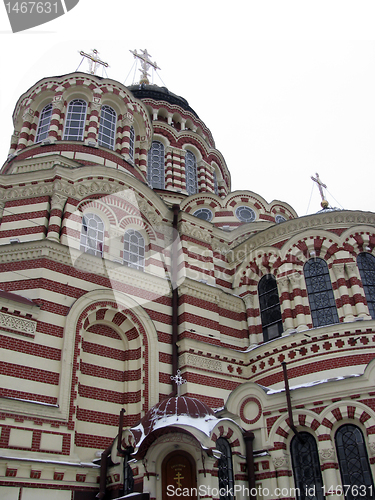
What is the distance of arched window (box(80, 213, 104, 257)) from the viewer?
51.2ft

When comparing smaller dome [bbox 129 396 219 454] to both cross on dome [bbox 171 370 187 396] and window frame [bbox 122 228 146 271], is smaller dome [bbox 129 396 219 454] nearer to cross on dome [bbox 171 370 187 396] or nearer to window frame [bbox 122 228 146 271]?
cross on dome [bbox 171 370 187 396]

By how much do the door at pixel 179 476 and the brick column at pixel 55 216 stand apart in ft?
23.4

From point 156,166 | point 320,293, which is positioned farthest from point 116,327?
point 156,166

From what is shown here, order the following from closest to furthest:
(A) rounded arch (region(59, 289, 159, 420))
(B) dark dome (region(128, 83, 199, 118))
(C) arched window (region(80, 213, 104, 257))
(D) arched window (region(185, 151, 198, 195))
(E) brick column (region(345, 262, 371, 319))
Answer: (A) rounded arch (region(59, 289, 159, 420)) → (E) brick column (region(345, 262, 371, 319)) → (C) arched window (region(80, 213, 104, 257)) → (D) arched window (region(185, 151, 198, 195)) → (B) dark dome (region(128, 83, 199, 118))

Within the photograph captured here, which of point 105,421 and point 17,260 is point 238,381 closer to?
point 105,421

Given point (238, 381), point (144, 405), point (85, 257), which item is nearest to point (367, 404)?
point (238, 381)

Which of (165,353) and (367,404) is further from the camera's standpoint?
(165,353)

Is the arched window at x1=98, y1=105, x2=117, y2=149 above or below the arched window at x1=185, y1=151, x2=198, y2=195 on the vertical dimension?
below

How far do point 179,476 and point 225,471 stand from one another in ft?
5.20

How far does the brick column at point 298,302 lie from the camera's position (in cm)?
1542

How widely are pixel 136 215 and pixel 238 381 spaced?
661cm

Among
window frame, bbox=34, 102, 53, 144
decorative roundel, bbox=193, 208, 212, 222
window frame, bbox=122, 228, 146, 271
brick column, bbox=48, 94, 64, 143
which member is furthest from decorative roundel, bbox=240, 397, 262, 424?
window frame, bbox=34, 102, 53, 144

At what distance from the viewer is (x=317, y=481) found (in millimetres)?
11914

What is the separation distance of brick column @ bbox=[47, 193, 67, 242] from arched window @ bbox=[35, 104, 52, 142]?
473cm
